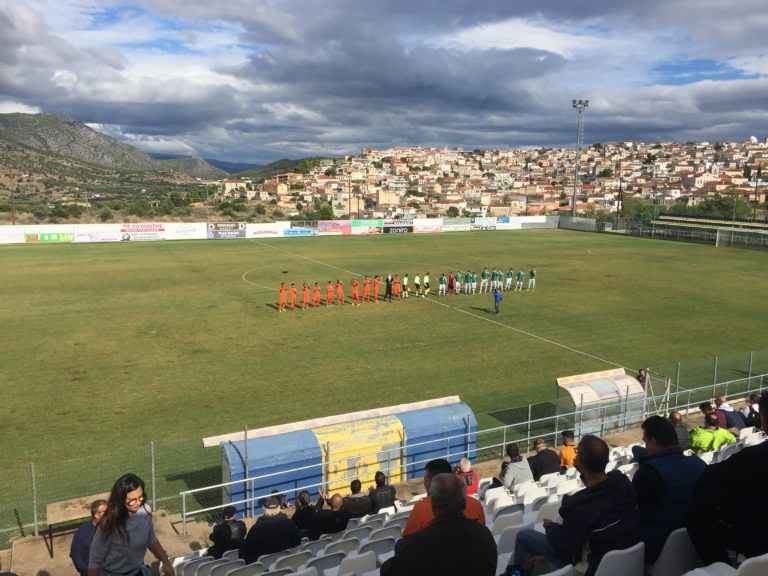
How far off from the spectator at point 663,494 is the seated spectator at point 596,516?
22 cm

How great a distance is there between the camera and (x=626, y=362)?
794 inches

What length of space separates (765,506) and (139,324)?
24.4 metres

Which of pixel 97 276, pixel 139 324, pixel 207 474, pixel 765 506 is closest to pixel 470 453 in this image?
pixel 207 474

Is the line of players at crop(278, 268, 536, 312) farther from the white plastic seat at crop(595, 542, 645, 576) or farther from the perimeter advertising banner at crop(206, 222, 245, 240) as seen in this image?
the perimeter advertising banner at crop(206, 222, 245, 240)

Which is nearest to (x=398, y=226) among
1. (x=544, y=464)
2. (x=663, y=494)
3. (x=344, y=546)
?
(x=544, y=464)

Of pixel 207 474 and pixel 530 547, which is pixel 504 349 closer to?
pixel 207 474

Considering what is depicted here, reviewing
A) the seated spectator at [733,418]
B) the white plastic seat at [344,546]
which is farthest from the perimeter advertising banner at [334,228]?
the white plastic seat at [344,546]

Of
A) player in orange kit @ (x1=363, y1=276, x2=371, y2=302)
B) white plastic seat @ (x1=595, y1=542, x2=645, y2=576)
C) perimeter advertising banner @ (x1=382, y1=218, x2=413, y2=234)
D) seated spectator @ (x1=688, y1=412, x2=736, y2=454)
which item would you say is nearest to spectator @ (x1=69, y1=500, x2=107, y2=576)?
white plastic seat @ (x1=595, y1=542, x2=645, y2=576)

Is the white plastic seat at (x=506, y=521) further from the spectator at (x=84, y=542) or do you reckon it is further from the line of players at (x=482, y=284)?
the line of players at (x=482, y=284)

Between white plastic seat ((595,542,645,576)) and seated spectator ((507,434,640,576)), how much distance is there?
9cm

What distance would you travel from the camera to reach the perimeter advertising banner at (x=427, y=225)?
7044 centimetres

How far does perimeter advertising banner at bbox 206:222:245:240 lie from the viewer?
60.2 metres

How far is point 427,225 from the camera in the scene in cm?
7119

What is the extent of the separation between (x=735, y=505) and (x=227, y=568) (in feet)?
15.7
